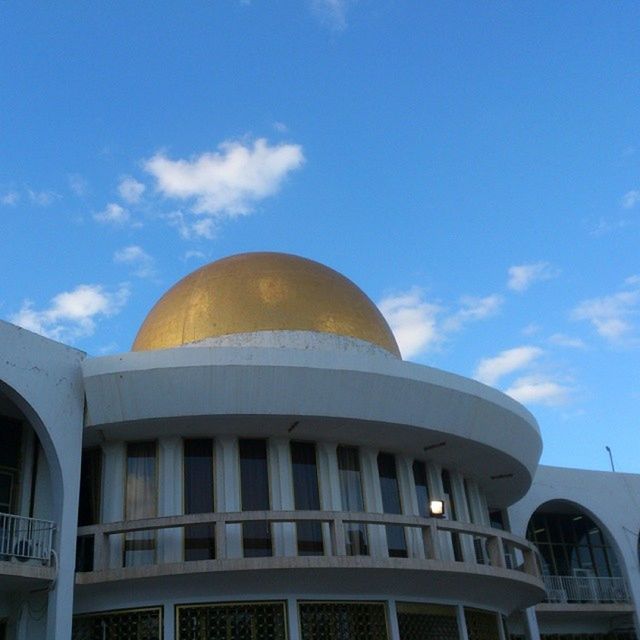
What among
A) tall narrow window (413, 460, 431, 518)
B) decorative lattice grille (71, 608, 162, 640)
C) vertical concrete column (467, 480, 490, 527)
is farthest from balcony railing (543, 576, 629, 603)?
decorative lattice grille (71, 608, 162, 640)

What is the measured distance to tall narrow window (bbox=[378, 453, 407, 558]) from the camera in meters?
18.2

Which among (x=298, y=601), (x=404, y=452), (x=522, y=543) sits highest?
(x=404, y=452)

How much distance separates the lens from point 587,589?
1064 inches

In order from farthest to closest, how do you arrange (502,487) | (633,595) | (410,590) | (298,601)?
(633,595), (502,487), (410,590), (298,601)

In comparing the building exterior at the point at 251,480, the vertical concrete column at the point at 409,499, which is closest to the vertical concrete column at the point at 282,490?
the building exterior at the point at 251,480

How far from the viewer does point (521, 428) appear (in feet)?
64.6

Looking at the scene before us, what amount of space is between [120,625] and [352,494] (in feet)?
17.8

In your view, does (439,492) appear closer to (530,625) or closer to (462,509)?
(462,509)

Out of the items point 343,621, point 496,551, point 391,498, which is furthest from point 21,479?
point 496,551

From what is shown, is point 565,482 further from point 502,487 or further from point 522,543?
point 522,543

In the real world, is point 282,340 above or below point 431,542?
above

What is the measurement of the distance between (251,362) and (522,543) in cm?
789

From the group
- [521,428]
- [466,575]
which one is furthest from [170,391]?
[521,428]

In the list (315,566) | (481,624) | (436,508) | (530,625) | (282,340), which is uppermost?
(282,340)
